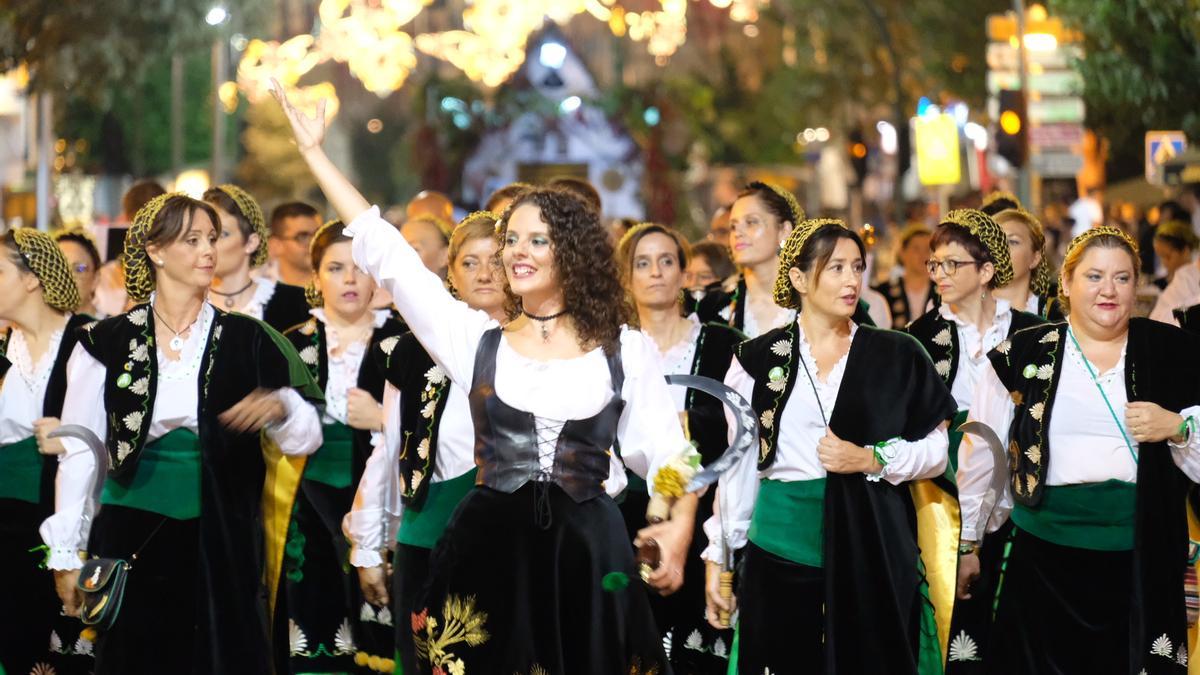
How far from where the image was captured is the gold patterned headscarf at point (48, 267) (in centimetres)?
788

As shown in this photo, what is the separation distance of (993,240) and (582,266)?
3.70 meters

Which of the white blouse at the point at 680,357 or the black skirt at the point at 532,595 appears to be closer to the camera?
the black skirt at the point at 532,595

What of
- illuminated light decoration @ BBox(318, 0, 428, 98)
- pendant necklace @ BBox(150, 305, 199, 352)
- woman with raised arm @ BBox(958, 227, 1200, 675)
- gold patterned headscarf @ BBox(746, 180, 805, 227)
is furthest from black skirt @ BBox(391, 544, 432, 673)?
illuminated light decoration @ BBox(318, 0, 428, 98)

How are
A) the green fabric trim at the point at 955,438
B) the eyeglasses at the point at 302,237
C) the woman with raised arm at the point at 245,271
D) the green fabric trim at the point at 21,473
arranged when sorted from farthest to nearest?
the eyeglasses at the point at 302,237 < the woman with raised arm at the point at 245,271 < the green fabric trim at the point at 955,438 < the green fabric trim at the point at 21,473

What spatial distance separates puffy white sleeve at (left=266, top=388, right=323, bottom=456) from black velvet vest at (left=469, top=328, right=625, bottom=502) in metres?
1.97

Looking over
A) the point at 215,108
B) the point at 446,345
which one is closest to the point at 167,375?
the point at 446,345

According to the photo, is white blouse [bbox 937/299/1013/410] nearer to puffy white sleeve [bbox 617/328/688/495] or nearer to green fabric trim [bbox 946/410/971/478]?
green fabric trim [bbox 946/410/971/478]

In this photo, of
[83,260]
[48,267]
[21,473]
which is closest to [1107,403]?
[48,267]

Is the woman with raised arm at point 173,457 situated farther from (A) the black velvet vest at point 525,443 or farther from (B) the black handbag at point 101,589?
(A) the black velvet vest at point 525,443

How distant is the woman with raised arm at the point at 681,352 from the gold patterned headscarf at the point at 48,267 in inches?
92.3

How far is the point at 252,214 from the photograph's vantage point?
9.28m

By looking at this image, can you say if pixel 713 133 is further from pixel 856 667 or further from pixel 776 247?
pixel 856 667

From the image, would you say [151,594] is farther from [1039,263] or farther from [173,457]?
[1039,263]

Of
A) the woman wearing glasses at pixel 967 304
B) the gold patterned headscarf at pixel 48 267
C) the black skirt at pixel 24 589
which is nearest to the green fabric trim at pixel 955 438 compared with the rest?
the woman wearing glasses at pixel 967 304
